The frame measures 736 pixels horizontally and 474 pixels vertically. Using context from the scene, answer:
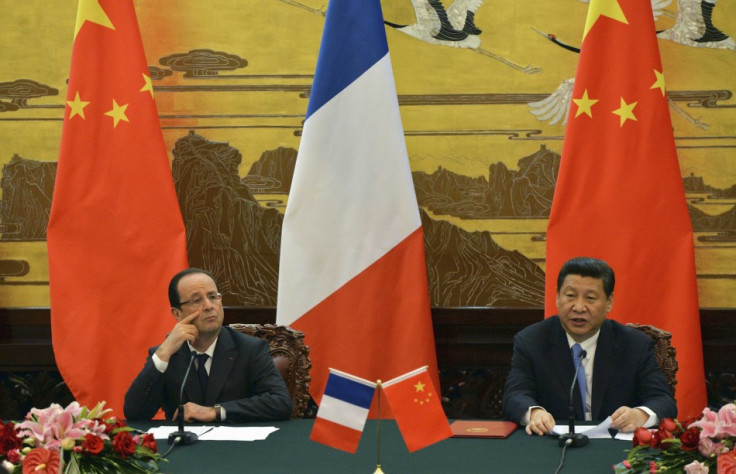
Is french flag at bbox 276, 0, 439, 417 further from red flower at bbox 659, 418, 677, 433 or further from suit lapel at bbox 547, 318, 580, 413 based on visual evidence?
red flower at bbox 659, 418, 677, 433

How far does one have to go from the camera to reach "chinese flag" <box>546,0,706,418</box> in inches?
183

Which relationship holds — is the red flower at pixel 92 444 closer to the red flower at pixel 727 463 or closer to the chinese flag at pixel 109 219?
the red flower at pixel 727 463

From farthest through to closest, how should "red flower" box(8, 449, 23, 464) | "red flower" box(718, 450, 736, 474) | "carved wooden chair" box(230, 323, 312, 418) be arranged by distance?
"carved wooden chair" box(230, 323, 312, 418)
"red flower" box(8, 449, 23, 464)
"red flower" box(718, 450, 736, 474)

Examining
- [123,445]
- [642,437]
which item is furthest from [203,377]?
[642,437]

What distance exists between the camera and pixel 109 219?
16.1 ft

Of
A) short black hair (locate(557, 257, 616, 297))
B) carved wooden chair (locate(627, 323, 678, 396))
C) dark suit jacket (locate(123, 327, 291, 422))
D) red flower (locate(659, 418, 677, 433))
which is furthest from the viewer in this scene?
carved wooden chair (locate(627, 323, 678, 396))

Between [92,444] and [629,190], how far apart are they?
3241 mm

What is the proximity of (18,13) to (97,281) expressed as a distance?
6.16 ft

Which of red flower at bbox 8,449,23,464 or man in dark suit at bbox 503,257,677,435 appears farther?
man in dark suit at bbox 503,257,677,435

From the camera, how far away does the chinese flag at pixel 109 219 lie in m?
4.86

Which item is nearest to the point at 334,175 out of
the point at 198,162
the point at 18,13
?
the point at 198,162

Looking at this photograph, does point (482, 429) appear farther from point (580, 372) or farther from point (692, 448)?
point (692, 448)

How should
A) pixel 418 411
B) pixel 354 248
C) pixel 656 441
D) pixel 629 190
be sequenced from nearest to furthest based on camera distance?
pixel 656 441 → pixel 418 411 → pixel 629 190 → pixel 354 248

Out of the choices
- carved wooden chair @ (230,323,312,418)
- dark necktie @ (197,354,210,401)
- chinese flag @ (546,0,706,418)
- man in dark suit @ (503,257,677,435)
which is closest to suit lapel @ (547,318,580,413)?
man in dark suit @ (503,257,677,435)
